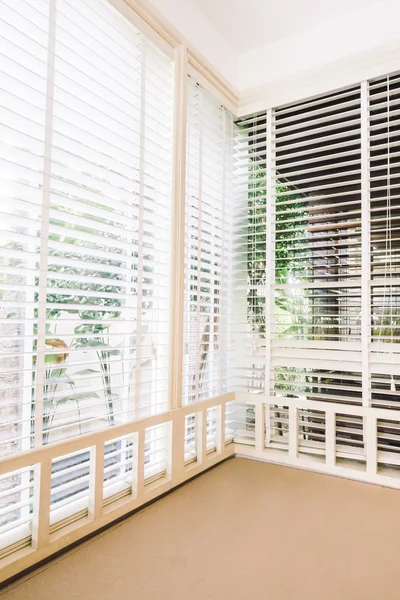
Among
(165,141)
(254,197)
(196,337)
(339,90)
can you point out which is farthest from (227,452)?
(339,90)

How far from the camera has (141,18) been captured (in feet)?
4.68

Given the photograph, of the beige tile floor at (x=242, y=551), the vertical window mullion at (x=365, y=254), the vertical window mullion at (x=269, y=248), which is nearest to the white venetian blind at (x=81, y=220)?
the beige tile floor at (x=242, y=551)

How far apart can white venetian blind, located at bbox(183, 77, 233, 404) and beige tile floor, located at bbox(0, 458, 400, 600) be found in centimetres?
46

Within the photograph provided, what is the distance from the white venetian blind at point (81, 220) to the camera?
3.53ft

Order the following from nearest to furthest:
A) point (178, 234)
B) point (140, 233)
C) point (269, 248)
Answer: point (140, 233), point (178, 234), point (269, 248)

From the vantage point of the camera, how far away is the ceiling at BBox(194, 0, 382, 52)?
170cm

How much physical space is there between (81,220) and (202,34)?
1.13 meters

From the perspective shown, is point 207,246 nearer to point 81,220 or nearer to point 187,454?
point 81,220

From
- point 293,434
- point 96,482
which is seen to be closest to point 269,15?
point 293,434

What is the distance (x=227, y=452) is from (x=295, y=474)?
12.7 inches

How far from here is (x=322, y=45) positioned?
5.97 feet

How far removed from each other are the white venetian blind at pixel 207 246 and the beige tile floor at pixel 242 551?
1.49 feet

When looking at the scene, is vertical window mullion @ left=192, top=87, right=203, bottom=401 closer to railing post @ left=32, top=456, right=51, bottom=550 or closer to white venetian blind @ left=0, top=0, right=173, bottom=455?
white venetian blind @ left=0, top=0, right=173, bottom=455

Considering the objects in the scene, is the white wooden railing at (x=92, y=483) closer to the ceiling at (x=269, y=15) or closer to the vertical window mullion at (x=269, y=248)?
the vertical window mullion at (x=269, y=248)
